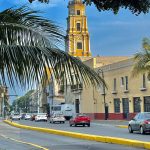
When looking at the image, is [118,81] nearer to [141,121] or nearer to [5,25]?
[141,121]

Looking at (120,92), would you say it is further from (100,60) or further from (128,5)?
(128,5)

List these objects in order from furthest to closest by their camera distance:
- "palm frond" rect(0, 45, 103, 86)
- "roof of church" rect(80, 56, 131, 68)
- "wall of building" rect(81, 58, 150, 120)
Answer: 1. "roof of church" rect(80, 56, 131, 68)
2. "wall of building" rect(81, 58, 150, 120)
3. "palm frond" rect(0, 45, 103, 86)

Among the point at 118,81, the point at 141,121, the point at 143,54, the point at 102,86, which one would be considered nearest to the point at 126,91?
the point at 118,81

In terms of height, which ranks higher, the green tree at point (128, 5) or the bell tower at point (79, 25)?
the bell tower at point (79, 25)

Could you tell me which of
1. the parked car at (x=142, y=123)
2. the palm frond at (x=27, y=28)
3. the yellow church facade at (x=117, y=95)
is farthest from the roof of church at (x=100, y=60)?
the palm frond at (x=27, y=28)

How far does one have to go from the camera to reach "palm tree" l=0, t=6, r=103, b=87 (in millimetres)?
8305

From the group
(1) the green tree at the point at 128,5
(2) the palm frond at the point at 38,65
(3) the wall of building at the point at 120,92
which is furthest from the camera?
(3) the wall of building at the point at 120,92

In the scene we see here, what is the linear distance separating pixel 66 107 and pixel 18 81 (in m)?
83.2

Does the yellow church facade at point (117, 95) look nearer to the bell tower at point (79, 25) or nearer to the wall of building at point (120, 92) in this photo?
the wall of building at point (120, 92)

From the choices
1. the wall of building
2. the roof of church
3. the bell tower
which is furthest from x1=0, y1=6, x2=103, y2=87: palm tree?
the bell tower

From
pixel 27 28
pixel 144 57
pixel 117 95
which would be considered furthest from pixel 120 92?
pixel 27 28

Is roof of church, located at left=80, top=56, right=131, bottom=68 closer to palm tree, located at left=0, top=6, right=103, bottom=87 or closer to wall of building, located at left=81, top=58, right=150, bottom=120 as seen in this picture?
wall of building, located at left=81, top=58, right=150, bottom=120

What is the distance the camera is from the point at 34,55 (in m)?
8.27

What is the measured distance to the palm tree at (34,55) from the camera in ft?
27.2
